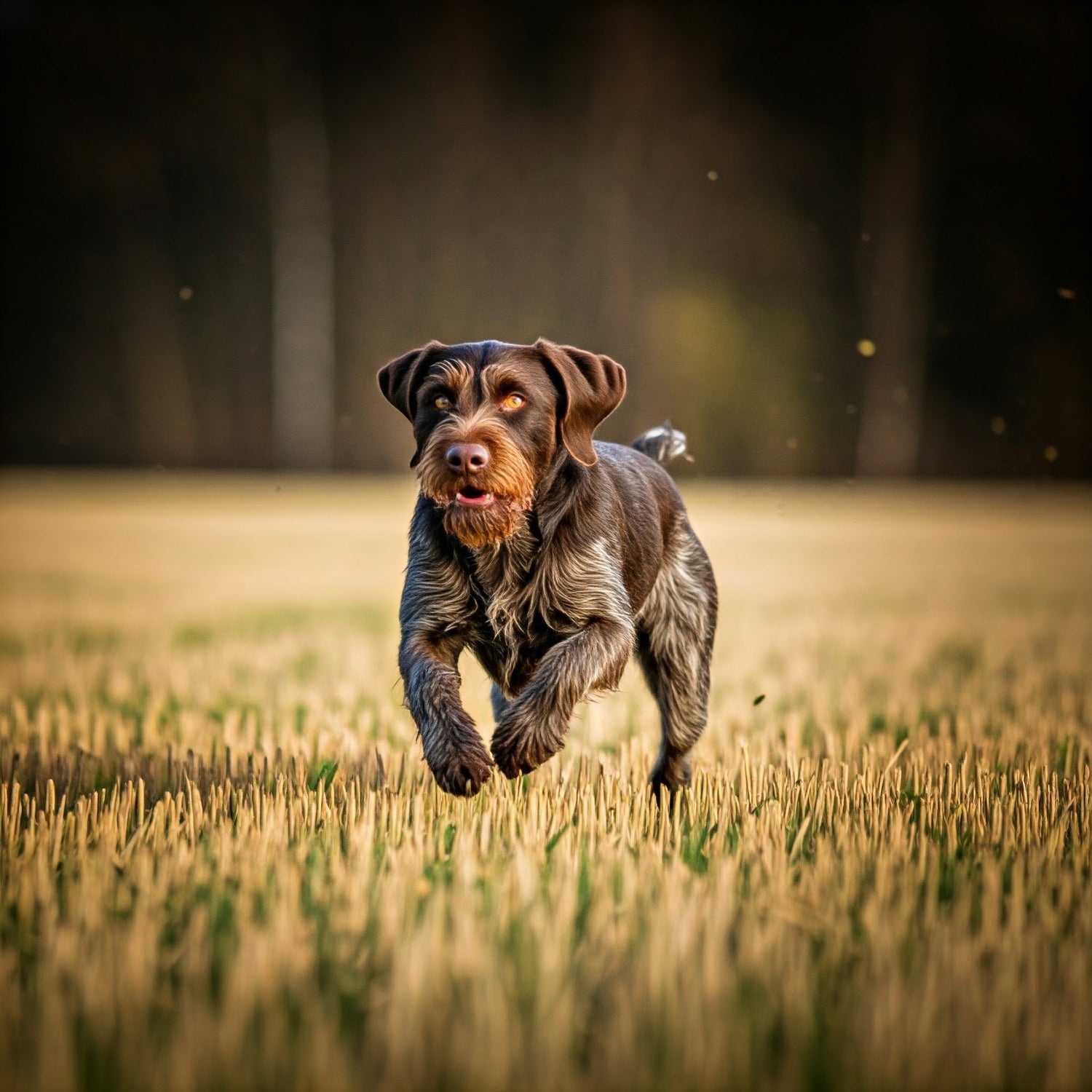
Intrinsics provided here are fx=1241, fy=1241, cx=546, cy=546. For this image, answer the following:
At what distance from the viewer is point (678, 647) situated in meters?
4.77

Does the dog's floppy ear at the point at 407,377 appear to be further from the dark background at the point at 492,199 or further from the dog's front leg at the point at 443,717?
the dark background at the point at 492,199

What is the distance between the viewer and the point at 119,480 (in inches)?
894

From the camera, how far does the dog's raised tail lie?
5.38 m

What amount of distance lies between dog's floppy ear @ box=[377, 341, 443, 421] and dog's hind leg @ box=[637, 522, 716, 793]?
3.85 ft

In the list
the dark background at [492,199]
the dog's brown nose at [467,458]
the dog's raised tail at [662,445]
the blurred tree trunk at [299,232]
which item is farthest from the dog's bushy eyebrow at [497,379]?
the blurred tree trunk at [299,232]

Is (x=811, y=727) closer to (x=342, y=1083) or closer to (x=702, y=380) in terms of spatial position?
(x=342, y=1083)

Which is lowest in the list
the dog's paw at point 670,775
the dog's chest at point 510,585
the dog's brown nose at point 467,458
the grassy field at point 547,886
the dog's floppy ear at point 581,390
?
the dog's paw at point 670,775

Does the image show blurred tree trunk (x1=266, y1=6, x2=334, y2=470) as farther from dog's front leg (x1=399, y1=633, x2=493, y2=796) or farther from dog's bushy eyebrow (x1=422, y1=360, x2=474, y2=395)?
dog's front leg (x1=399, y1=633, x2=493, y2=796)

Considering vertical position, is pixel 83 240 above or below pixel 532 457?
above

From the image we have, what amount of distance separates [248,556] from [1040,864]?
11.7 m

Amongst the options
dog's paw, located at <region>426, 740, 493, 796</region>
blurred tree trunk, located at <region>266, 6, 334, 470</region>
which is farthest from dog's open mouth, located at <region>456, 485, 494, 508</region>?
blurred tree trunk, located at <region>266, 6, 334, 470</region>

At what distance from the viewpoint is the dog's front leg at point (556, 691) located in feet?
11.8

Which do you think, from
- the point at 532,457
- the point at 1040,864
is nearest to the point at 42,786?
the point at 532,457

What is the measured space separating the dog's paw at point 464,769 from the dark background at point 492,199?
17.4 m
